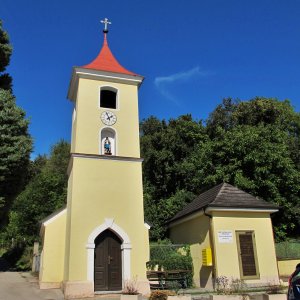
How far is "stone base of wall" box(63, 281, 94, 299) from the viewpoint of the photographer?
13.9 metres

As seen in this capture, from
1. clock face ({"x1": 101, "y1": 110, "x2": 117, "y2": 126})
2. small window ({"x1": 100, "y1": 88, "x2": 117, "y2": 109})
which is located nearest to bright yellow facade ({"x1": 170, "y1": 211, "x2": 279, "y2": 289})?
clock face ({"x1": 101, "y1": 110, "x2": 117, "y2": 126})

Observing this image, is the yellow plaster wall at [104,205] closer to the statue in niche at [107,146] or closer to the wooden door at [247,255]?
the statue in niche at [107,146]

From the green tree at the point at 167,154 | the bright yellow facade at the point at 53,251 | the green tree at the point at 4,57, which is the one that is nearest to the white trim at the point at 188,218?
the bright yellow facade at the point at 53,251

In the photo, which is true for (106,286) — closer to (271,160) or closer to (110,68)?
(110,68)

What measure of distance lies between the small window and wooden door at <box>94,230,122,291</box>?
6.71 metres

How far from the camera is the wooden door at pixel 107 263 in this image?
15.0 m

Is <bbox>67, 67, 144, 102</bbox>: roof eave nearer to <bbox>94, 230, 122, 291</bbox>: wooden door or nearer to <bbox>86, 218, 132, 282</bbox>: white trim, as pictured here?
<bbox>86, 218, 132, 282</bbox>: white trim

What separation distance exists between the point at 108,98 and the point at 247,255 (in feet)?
34.3

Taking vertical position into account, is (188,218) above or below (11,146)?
below

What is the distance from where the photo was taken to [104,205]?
15719mm

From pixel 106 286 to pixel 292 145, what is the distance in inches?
972

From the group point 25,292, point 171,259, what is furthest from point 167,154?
point 25,292

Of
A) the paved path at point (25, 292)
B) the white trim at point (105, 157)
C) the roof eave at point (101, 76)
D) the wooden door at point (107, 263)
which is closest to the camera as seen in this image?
the paved path at point (25, 292)

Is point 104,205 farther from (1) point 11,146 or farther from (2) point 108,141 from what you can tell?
(1) point 11,146
